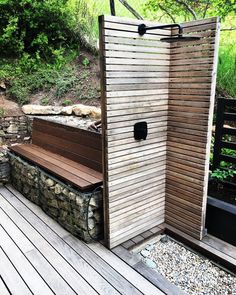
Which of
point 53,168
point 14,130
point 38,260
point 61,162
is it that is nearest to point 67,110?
point 14,130

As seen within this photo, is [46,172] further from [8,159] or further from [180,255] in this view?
[180,255]

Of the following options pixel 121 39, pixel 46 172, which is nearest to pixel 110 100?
pixel 121 39

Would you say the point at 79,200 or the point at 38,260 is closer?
the point at 38,260

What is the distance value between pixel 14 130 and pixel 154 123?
268 cm

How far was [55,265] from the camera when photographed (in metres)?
2.26

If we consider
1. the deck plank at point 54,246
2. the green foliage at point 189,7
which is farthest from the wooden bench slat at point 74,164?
the green foliage at point 189,7

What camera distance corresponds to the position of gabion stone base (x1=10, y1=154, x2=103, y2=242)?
98.0 inches

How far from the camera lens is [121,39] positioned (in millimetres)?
2129

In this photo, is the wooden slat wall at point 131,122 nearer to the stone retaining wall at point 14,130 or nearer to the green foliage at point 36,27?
the stone retaining wall at point 14,130

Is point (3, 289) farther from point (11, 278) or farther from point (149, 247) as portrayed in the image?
point (149, 247)

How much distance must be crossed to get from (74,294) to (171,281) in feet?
2.60

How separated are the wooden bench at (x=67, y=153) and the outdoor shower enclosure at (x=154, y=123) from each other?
388 mm

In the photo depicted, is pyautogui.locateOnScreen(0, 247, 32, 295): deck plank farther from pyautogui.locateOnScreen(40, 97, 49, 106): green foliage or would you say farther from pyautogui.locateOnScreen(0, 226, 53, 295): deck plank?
pyautogui.locateOnScreen(40, 97, 49, 106): green foliage

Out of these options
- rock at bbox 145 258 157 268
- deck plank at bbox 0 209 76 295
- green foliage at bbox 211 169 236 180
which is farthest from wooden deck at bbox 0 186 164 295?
green foliage at bbox 211 169 236 180
